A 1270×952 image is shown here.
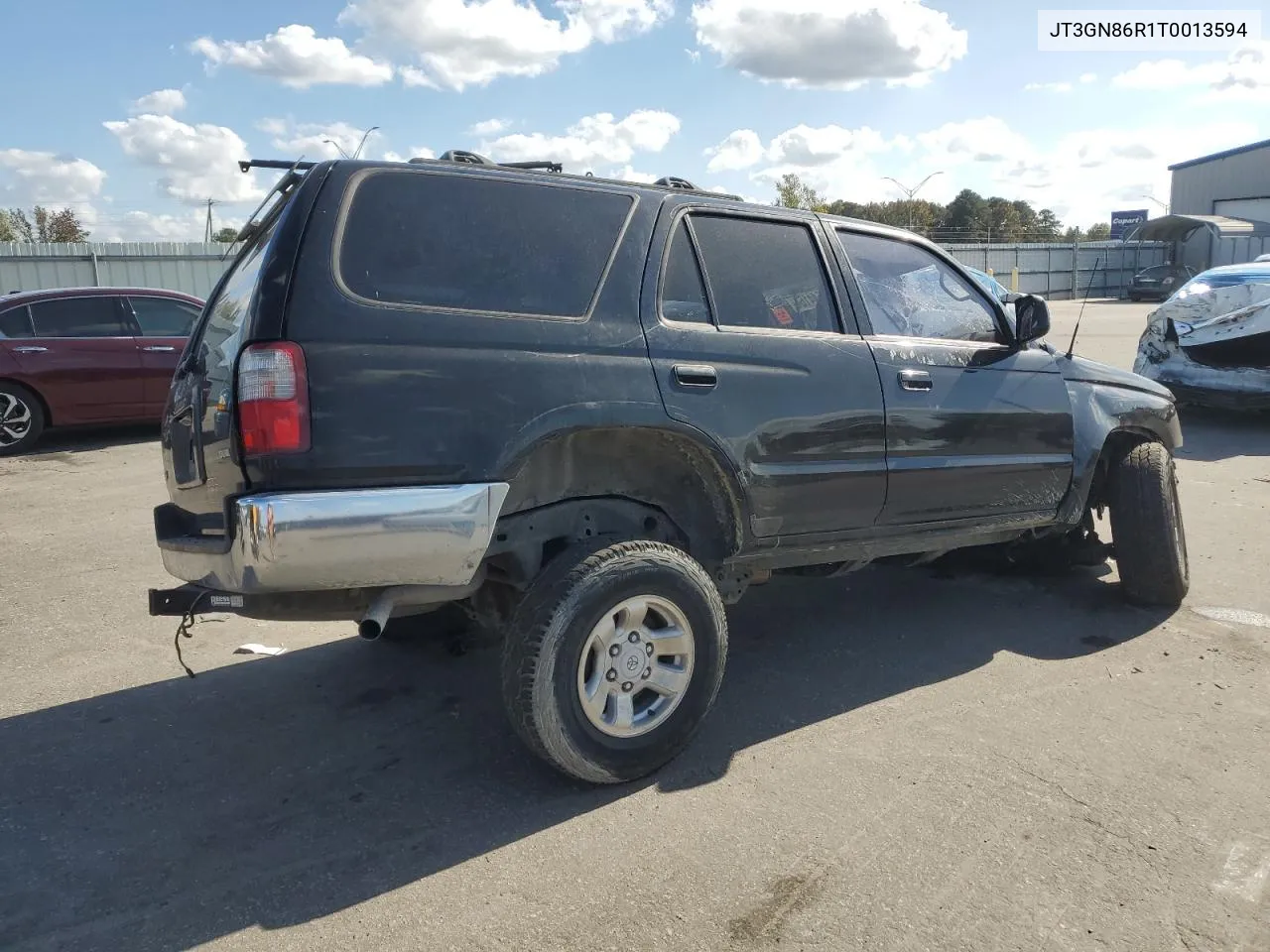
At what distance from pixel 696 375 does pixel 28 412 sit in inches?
341

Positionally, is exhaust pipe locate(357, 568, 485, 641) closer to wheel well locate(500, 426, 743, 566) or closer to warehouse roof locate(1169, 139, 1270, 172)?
wheel well locate(500, 426, 743, 566)

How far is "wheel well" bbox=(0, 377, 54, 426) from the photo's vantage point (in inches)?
368

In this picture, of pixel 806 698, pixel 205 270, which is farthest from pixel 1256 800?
pixel 205 270

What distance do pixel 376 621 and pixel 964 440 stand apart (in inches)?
100

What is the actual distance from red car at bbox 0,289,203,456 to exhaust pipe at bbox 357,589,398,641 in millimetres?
8105

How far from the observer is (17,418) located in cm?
942

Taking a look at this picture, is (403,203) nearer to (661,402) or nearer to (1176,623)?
(661,402)

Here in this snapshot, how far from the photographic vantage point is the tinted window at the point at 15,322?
9.42 meters

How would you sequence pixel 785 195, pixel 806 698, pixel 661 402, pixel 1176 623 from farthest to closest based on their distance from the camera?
1. pixel 785 195
2. pixel 1176 623
3. pixel 806 698
4. pixel 661 402

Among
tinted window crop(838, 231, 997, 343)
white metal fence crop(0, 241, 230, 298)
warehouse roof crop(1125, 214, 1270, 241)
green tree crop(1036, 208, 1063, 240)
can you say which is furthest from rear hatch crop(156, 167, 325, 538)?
green tree crop(1036, 208, 1063, 240)

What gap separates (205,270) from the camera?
22.7 m

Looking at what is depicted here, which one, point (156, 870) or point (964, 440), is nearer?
point (156, 870)

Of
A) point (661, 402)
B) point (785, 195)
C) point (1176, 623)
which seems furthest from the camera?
point (785, 195)

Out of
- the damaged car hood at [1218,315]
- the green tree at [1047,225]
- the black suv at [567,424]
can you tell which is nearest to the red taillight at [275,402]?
the black suv at [567,424]
